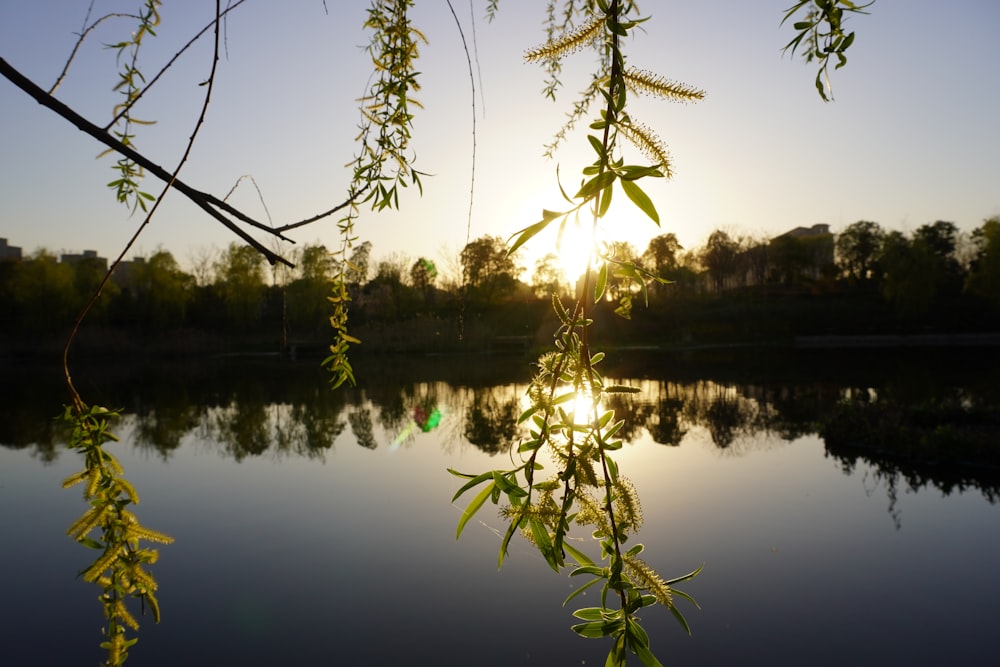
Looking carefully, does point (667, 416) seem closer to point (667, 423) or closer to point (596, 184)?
point (667, 423)

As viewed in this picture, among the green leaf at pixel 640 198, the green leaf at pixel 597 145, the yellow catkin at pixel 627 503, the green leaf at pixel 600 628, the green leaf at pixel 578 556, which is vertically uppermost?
the green leaf at pixel 597 145

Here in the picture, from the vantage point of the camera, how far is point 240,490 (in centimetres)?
1380

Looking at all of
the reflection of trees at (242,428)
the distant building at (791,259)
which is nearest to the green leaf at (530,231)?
the reflection of trees at (242,428)

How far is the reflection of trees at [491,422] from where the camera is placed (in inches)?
657

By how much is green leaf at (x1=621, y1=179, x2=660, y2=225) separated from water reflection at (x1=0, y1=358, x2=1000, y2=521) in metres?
13.2

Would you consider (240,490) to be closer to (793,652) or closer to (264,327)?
(793,652)

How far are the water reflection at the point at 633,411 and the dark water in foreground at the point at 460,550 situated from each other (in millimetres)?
182

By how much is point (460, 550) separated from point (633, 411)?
39.1 feet

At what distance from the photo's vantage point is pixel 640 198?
1.61 ft

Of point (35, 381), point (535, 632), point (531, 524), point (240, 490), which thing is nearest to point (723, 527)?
point (535, 632)

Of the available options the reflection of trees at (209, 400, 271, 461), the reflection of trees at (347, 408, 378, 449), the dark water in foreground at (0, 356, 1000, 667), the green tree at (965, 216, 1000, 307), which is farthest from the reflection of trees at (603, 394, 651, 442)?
the green tree at (965, 216, 1000, 307)

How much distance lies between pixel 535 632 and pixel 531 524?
783 centimetres

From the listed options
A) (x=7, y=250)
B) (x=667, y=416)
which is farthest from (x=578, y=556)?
(x=7, y=250)

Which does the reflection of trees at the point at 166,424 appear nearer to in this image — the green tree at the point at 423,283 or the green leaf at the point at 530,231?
the green tree at the point at 423,283
